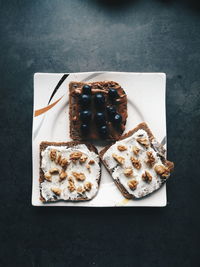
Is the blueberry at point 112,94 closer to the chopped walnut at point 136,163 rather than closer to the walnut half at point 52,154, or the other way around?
the chopped walnut at point 136,163

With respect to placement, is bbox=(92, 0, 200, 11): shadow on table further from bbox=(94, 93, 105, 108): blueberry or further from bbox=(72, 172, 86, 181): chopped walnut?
bbox=(72, 172, 86, 181): chopped walnut

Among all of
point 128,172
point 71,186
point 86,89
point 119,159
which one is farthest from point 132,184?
point 86,89

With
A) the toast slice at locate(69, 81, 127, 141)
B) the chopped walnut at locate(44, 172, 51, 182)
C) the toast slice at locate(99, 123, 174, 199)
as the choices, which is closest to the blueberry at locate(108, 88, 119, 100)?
the toast slice at locate(69, 81, 127, 141)

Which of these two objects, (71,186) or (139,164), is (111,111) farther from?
(71,186)

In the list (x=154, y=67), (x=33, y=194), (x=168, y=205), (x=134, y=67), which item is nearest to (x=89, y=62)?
(x=134, y=67)

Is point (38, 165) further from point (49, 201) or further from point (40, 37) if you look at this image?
point (40, 37)
